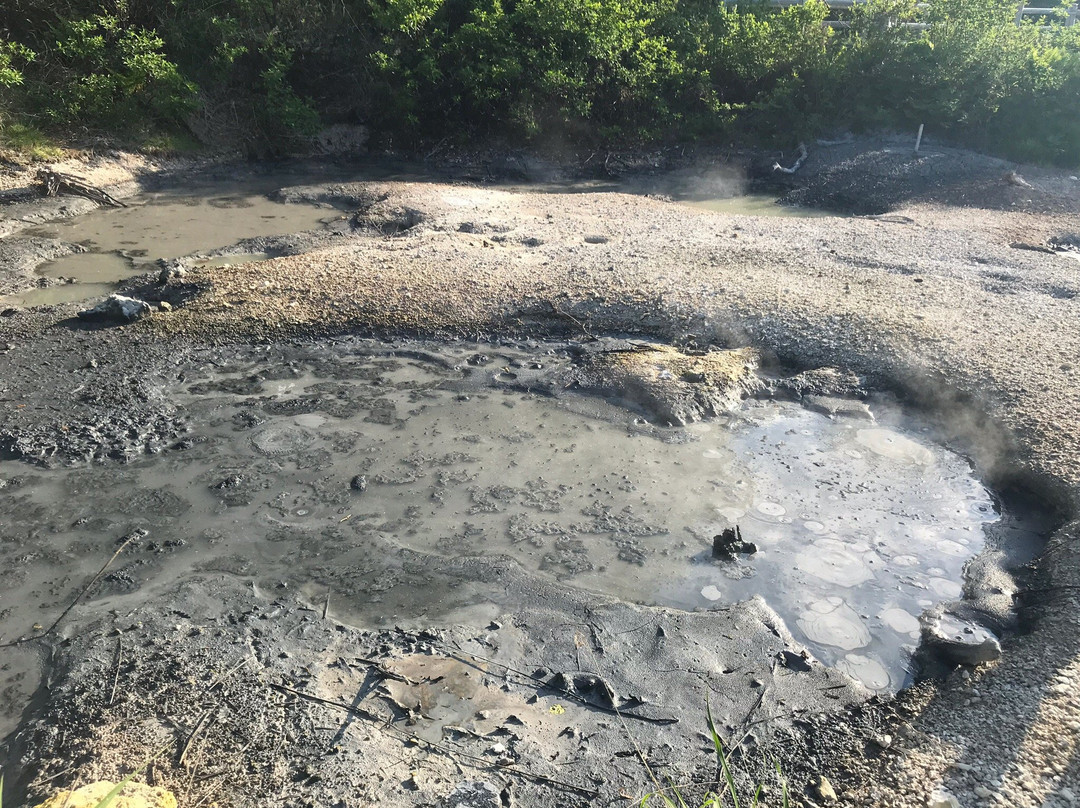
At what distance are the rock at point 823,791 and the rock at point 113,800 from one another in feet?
7.64

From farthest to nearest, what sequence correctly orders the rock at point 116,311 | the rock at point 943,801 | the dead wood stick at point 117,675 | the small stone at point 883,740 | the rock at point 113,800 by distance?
the rock at point 116,311, the dead wood stick at point 117,675, the small stone at point 883,740, the rock at point 943,801, the rock at point 113,800

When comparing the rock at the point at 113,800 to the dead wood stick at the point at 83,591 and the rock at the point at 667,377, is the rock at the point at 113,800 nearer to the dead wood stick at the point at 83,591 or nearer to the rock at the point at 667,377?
the dead wood stick at the point at 83,591

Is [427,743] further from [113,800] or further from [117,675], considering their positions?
[117,675]

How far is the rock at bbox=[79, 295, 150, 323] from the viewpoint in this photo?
251 inches

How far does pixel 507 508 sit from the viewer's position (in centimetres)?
447

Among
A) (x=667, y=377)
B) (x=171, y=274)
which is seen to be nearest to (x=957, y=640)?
(x=667, y=377)

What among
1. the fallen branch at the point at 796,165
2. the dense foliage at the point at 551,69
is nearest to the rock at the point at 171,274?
the dense foliage at the point at 551,69

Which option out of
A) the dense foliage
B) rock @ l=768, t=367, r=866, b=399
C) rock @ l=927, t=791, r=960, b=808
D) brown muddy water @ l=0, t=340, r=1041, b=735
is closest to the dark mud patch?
the dense foliage

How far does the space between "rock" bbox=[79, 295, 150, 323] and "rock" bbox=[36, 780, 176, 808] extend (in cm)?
469

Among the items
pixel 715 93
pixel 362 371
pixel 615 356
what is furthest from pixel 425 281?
pixel 715 93

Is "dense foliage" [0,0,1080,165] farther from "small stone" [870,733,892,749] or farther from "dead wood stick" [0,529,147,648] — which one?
"small stone" [870,733,892,749]

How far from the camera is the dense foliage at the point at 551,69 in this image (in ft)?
39.4

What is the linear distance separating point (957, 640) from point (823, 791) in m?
1.16

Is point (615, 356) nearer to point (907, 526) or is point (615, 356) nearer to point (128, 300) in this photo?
point (907, 526)
